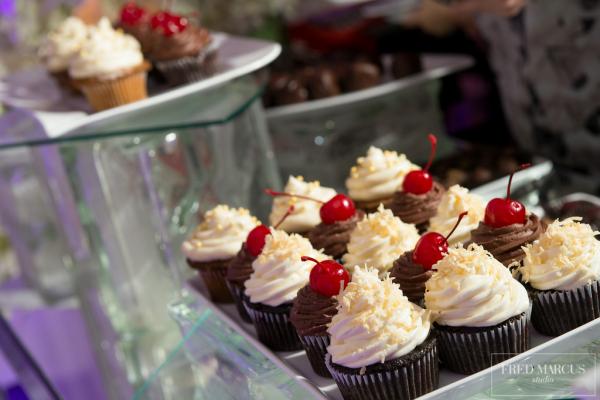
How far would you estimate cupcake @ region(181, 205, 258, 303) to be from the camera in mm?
1817

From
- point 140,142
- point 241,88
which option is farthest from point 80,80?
point 241,88

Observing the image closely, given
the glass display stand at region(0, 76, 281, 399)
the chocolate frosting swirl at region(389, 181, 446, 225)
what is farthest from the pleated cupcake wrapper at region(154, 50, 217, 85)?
the chocolate frosting swirl at region(389, 181, 446, 225)

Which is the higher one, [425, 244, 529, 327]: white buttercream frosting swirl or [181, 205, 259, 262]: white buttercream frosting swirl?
[425, 244, 529, 327]: white buttercream frosting swirl

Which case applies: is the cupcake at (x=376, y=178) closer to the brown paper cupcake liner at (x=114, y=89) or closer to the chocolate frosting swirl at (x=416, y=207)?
the chocolate frosting swirl at (x=416, y=207)

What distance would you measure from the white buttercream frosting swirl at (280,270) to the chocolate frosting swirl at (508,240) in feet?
1.01

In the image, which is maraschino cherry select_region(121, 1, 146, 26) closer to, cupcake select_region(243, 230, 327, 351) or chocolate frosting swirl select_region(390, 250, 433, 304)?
cupcake select_region(243, 230, 327, 351)

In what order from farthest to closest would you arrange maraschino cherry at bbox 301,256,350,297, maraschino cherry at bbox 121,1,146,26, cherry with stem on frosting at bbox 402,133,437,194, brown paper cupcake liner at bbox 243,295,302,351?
1. maraschino cherry at bbox 121,1,146,26
2. cherry with stem on frosting at bbox 402,133,437,194
3. brown paper cupcake liner at bbox 243,295,302,351
4. maraschino cherry at bbox 301,256,350,297

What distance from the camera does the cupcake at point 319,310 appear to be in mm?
1427

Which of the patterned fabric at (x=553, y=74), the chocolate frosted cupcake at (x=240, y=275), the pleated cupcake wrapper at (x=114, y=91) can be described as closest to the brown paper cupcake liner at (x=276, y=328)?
the chocolate frosted cupcake at (x=240, y=275)

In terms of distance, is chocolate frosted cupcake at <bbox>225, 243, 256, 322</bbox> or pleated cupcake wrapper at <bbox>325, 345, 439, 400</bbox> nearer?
pleated cupcake wrapper at <bbox>325, 345, 439, 400</bbox>

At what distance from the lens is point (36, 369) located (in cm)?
201

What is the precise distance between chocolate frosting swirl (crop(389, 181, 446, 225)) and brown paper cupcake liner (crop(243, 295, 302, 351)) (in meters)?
0.33

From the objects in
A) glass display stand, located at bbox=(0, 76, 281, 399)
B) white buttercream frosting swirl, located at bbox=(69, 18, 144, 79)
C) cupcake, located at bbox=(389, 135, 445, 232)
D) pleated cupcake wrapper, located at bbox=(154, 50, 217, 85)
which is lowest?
glass display stand, located at bbox=(0, 76, 281, 399)

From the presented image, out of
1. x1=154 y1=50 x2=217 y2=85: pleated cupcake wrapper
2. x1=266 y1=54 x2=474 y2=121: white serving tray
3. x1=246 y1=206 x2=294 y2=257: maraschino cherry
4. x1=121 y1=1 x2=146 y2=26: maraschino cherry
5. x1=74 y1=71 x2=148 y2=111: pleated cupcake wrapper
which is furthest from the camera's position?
x1=266 y1=54 x2=474 y2=121: white serving tray
